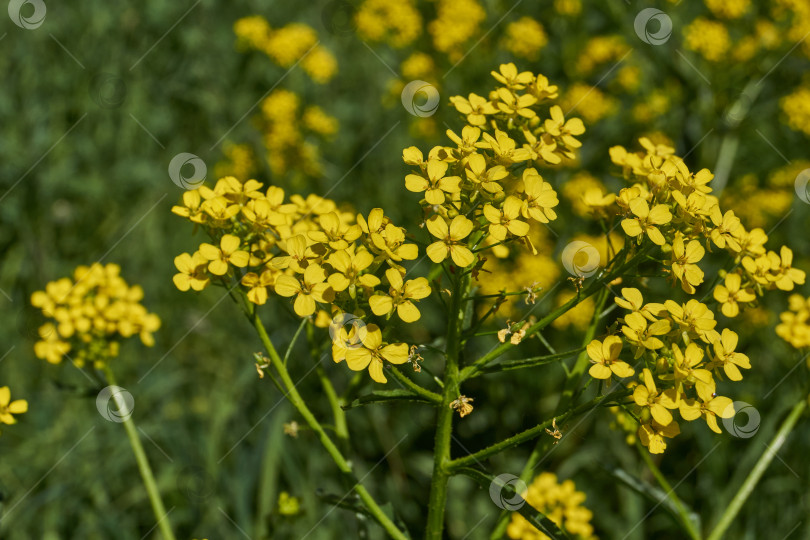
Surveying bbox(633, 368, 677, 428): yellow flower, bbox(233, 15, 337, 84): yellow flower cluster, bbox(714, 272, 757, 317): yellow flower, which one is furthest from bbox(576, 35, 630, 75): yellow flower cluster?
bbox(633, 368, 677, 428): yellow flower

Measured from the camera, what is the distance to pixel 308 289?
71.6 inches

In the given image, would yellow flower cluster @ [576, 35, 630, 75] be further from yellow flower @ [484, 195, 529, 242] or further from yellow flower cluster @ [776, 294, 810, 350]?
yellow flower @ [484, 195, 529, 242]

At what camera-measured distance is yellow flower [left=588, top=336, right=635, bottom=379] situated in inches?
68.7

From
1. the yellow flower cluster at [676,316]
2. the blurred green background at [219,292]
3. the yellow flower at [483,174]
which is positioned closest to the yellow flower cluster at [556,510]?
the blurred green background at [219,292]

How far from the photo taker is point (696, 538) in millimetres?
2377

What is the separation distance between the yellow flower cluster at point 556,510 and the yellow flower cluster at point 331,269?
1487mm

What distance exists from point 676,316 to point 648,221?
10.1 inches

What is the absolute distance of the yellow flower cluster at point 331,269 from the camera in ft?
5.78

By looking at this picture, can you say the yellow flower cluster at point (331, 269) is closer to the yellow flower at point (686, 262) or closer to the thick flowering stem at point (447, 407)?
the thick flowering stem at point (447, 407)

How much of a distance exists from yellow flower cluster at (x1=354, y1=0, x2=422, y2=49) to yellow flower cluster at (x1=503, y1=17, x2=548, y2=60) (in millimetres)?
1031

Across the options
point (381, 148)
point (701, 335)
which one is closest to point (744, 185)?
point (381, 148)

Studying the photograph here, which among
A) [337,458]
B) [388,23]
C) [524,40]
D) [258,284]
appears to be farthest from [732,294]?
[388,23]

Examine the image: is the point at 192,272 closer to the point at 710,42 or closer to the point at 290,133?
the point at 290,133

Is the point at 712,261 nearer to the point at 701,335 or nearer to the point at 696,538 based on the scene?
the point at 696,538
